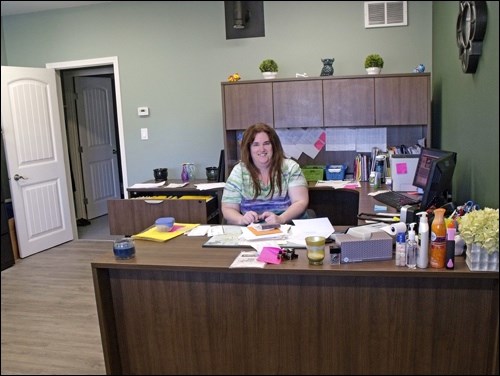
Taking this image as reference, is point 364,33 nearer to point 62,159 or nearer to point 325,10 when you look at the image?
point 325,10

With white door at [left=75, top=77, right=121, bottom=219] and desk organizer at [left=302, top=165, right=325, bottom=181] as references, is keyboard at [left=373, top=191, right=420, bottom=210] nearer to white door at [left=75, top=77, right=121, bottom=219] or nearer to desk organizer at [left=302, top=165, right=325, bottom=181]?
desk organizer at [left=302, top=165, right=325, bottom=181]

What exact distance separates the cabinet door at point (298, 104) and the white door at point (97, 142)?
8.63 ft

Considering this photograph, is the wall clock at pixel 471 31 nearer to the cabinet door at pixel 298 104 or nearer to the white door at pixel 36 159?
the cabinet door at pixel 298 104

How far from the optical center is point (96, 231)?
4762 mm

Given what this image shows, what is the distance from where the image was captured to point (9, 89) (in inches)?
144

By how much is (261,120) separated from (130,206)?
1.18m

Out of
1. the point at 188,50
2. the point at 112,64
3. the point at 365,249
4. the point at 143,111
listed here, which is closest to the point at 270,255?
the point at 365,249

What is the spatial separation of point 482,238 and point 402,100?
2079mm

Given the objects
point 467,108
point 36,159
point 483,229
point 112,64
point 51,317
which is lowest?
point 51,317

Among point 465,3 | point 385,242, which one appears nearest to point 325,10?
point 465,3

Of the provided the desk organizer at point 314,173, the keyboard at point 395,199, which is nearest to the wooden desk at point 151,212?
the desk organizer at point 314,173

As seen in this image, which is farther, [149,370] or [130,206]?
[130,206]

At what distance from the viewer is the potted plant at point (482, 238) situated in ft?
4.50

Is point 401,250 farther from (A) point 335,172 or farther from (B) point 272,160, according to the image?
(A) point 335,172
